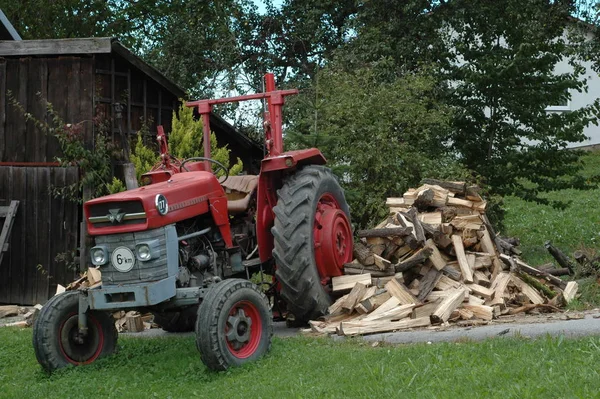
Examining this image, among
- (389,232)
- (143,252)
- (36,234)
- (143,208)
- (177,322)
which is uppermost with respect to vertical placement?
(143,208)

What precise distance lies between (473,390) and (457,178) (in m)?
9.69

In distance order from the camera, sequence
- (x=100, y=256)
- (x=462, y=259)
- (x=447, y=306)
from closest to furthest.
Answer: (x=100, y=256)
(x=447, y=306)
(x=462, y=259)

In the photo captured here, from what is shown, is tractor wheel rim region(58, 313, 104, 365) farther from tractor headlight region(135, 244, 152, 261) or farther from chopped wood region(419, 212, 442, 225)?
chopped wood region(419, 212, 442, 225)

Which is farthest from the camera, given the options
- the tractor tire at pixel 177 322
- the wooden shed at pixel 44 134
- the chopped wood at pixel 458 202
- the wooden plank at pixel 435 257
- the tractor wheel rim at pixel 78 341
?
the wooden shed at pixel 44 134

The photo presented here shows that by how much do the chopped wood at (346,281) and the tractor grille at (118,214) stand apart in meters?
2.74

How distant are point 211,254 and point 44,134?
7035 mm

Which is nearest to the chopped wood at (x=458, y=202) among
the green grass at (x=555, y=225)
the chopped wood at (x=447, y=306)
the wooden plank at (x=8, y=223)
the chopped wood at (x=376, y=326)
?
the chopped wood at (x=447, y=306)

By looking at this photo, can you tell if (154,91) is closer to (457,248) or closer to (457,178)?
(457,178)

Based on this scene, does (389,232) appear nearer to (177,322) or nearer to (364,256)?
(364,256)

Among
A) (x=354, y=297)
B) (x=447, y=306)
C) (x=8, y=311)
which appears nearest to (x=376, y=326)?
(x=354, y=297)

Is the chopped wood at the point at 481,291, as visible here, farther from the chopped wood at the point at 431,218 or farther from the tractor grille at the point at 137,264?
the tractor grille at the point at 137,264

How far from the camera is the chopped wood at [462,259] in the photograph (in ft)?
34.0

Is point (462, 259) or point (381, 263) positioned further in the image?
point (462, 259)

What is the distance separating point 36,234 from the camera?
14.6m
